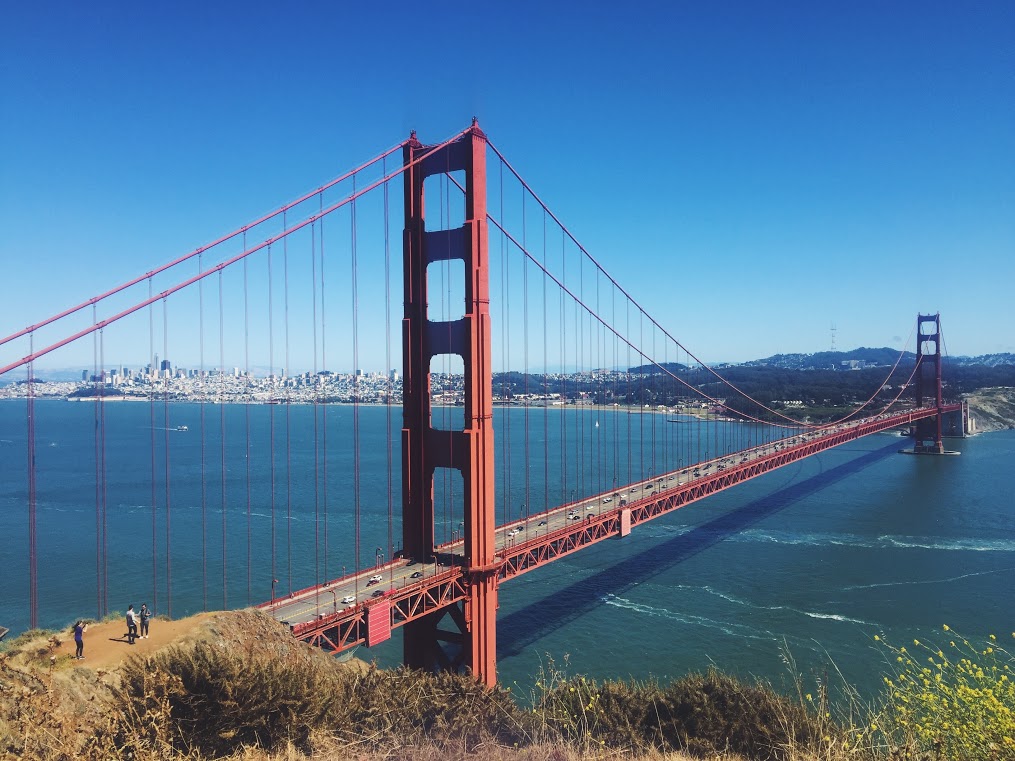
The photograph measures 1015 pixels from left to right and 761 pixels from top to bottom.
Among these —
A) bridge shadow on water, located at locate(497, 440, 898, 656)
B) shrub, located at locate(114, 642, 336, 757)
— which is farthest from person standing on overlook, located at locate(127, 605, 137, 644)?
bridge shadow on water, located at locate(497, 440, 898, 656)

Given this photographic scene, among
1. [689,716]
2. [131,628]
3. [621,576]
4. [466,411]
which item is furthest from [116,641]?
[621,576]

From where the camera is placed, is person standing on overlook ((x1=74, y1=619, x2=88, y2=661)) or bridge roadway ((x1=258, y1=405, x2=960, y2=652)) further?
bridge roadway ((x1=258, y1=405, x2=960, y2=652))

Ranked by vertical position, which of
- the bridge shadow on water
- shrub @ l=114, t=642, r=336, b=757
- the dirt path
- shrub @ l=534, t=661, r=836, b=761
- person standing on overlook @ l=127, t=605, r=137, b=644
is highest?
shrub @ l=114, t=642, r=336, b=757

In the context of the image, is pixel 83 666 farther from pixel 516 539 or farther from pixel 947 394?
pixel 947 394

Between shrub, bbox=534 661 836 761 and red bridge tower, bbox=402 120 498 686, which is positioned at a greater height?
red bridge tower, bbox=402 120 498 686

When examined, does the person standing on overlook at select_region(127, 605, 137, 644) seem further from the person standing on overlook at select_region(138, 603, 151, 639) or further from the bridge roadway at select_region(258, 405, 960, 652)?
the bridge roadway at select_region(258, 405, 960, 652)

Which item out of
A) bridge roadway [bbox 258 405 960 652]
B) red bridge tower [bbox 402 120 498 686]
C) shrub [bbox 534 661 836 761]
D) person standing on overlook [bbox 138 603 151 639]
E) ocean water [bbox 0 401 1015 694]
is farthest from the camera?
ocean water [bbox 0 401 1015 694]

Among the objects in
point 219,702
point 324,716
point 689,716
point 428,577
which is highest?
point 219,702

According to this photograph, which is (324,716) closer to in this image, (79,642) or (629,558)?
(79,642)
